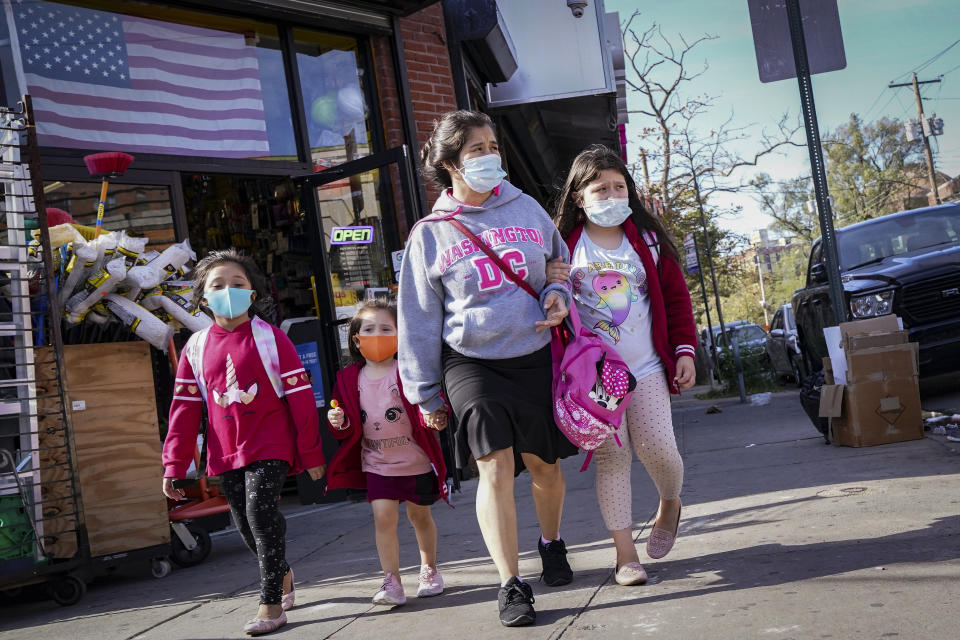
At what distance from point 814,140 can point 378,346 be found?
4230 mm

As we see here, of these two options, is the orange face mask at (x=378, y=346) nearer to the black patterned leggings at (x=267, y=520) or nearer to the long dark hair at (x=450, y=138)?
the black patterned leggings at (x=267, y=520)

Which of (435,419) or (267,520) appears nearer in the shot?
(435,419)

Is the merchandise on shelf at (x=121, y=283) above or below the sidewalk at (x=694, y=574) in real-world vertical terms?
above

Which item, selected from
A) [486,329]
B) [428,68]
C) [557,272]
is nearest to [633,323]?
[557,272]

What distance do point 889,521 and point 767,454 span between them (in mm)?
2976

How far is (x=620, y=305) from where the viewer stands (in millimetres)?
3861

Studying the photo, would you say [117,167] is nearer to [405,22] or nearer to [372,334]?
[372,334]

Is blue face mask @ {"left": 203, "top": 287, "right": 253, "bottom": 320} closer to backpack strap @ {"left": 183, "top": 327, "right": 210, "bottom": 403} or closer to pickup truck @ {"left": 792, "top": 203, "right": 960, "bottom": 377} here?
backpack strap @ {"left": 183, "top": 327, "right": 210, "bottom": 403}

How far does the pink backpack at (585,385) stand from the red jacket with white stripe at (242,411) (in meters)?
1.05

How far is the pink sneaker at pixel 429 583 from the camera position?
159 inches

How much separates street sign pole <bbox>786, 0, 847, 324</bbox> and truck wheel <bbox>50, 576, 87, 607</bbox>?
5350mm

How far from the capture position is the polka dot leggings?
3785 millimetres

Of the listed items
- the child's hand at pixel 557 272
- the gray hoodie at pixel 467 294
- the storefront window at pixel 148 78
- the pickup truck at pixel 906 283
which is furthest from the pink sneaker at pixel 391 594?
the pickup truck at pixel 906 283

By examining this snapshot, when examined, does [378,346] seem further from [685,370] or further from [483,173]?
[685,370]
